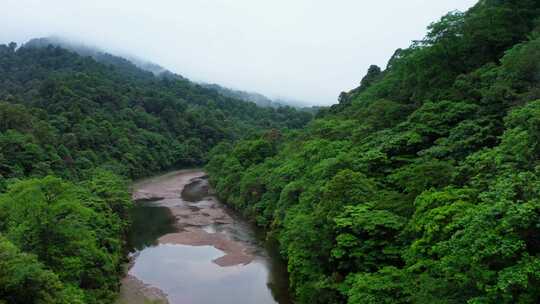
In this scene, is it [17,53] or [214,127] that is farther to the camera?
[17,53]

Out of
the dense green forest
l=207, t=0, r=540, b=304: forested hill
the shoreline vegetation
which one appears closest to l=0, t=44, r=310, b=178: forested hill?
the dense green forest

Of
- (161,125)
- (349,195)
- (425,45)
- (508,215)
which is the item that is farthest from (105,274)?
(161,125)

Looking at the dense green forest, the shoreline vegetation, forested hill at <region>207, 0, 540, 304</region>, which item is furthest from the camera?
the dense green forest

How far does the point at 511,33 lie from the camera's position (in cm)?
4138

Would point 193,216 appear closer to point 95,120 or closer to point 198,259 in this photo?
point 198,259

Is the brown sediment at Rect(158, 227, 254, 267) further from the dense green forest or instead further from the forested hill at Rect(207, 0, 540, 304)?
the dense green forest

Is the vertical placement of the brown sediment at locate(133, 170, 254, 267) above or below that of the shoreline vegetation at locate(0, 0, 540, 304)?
below

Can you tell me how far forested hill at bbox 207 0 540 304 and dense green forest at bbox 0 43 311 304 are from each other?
49.4ft

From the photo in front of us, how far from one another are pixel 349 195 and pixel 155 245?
1171 inches

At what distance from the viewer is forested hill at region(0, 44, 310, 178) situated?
2662 inches

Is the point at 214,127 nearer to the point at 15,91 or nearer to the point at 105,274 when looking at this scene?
the point at 15,91

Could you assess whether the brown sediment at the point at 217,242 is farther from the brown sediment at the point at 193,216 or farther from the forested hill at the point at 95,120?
the forested hill at the point at 95,120

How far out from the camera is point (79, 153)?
83.0 metres

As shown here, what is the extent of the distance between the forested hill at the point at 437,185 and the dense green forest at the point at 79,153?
1506 cm
